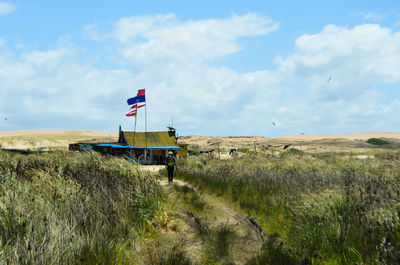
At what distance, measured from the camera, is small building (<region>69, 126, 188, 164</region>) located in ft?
115

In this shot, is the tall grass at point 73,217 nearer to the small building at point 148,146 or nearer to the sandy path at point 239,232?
the sandy path at point 239,232

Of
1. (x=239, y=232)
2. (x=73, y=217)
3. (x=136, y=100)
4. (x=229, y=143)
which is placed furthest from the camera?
(x=229, y=143)

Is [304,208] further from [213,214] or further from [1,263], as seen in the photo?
[1,263]

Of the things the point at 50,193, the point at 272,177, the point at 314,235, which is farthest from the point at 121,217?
the point at 272,177

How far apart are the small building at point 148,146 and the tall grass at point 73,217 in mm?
25351

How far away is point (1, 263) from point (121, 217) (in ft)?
8.86

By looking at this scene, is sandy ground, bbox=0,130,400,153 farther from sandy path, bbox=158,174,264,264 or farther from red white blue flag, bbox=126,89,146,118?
sandy path, bbox=158,174,264,264

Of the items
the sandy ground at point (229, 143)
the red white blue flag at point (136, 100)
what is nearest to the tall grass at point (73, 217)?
the red white blue flag at point (136, 100)

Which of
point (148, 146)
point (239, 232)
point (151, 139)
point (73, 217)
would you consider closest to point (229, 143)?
point (151, 139)

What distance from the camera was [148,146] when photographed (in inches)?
1458

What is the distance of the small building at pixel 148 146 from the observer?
115 feet

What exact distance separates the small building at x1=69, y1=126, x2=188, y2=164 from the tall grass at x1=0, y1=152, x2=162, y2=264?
25351mm

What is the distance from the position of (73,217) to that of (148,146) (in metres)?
31.7

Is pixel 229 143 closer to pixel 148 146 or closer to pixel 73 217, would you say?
pixel 148 146
